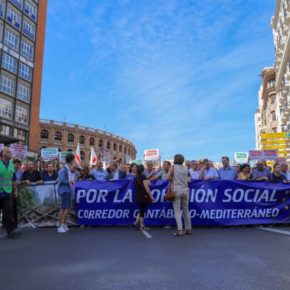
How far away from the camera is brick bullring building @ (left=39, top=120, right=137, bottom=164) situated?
250 feet

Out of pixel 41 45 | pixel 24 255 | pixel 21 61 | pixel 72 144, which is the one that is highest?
pixel 41 45

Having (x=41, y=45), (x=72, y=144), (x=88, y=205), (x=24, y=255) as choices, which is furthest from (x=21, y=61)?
(x=24, y=255)

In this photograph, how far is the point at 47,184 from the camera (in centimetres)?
1020

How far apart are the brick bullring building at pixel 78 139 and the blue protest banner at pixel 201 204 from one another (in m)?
62.1

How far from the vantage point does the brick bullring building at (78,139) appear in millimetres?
76144

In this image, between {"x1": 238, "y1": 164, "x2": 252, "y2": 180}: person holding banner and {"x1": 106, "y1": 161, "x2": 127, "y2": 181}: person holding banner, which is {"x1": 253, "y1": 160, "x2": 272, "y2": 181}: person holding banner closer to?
{"x1": 238, "y1": 164, "x2": 252, "y2": 180}: person holding banner

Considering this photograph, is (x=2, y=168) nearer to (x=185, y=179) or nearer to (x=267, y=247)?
(x=185, y=179)

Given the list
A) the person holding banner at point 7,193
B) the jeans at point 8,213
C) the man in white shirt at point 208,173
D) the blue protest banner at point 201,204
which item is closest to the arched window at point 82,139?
the blue protest banner at point 201,204

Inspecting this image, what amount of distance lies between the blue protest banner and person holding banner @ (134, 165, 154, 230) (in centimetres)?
64

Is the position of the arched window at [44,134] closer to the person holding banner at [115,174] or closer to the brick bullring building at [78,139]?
the brick bullring building at [78,139]

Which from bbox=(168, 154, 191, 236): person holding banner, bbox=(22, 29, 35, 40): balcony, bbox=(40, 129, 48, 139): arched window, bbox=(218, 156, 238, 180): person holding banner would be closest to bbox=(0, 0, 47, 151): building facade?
bbox=(22, 29, 35, 40): balcony

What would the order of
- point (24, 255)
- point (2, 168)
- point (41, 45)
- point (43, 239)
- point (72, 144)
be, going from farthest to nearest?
point (72, 144)
point (41, 45)
point (2, 168)
point (43, 239)
point (24, 255)

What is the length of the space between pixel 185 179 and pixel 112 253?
2.99 metres

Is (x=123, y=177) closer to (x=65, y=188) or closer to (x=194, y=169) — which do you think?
(x=65, y=188)
